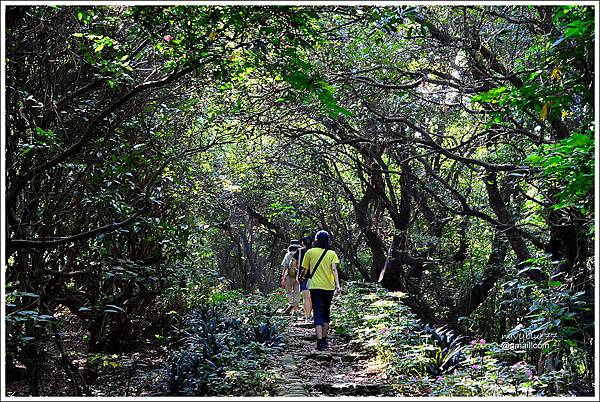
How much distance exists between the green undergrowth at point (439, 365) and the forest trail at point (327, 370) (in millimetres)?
194

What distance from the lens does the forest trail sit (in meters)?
6.74

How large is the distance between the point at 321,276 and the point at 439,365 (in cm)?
212

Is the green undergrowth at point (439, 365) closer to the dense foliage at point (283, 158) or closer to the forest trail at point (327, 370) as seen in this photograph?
the dense foliage at point (283, 158)

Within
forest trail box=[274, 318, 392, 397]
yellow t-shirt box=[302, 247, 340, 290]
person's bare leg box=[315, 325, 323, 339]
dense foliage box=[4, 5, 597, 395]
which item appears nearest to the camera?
dense foliage box=[4, 5, 597, 395]

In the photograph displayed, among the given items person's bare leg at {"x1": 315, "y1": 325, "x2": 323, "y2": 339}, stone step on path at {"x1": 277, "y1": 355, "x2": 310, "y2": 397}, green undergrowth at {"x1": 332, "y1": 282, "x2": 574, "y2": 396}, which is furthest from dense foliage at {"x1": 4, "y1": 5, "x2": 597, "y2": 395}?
person's bare leg at {"x1": 315, "y1": 325, "x2": 323, "y2": 339}

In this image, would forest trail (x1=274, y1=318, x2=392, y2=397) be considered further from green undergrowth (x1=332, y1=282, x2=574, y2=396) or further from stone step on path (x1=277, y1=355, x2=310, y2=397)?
green undergrowth (x1=332, y1=282, x2=574, y2=396)

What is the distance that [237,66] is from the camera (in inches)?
250

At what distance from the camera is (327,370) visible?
26.7ft

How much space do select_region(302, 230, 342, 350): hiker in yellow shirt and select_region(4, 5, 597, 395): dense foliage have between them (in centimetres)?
100

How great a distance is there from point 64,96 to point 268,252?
23.9 m

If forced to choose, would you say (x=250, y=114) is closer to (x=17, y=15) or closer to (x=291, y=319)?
(x=291, y=319)

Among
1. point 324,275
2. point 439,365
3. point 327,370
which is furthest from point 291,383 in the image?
point 324,275

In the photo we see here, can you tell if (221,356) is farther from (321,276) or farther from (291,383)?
(321,276)

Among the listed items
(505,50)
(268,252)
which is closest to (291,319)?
(505,50)
